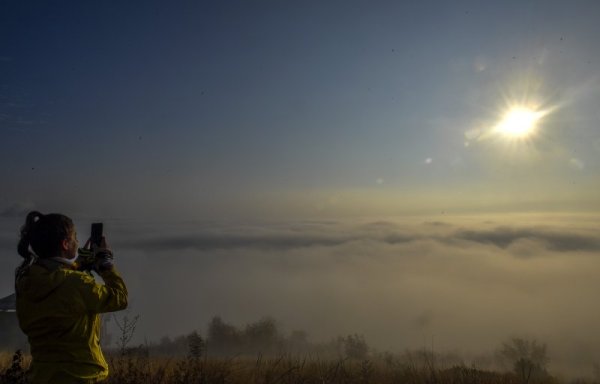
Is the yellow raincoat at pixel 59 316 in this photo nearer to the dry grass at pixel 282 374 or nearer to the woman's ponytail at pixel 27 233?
the woman's ponytail at pixel 27 233

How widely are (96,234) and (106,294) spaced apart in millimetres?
810

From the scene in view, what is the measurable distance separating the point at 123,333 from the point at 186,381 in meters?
1.58

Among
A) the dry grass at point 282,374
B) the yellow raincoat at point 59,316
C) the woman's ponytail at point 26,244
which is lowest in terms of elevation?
the dry grass at point 282,374

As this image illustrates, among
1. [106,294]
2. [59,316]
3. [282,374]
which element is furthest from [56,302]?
[282,374]

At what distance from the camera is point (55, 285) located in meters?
4.13

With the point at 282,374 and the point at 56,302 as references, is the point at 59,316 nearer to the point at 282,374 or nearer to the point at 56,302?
the point at 56,302

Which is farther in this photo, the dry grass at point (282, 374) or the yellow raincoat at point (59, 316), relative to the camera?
the dry grass at point (282, 374)

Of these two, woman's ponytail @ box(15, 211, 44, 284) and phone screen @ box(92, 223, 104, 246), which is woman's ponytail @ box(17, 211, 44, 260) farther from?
phone screen @ box(92, 223, 104, 246)

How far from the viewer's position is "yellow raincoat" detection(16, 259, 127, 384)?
4141mm

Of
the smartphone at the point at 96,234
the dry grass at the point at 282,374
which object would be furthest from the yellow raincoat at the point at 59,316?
the dry grass at the point at 282,374

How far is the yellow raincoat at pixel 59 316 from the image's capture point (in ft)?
13.6

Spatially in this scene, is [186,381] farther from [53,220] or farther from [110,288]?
[53,220]

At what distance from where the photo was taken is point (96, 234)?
4887 mm

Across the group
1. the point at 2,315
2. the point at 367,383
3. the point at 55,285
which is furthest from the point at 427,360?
the point at 2,315
